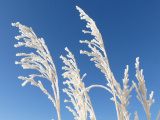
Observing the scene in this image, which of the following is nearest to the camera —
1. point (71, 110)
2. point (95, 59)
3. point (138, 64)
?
point (95, 59)

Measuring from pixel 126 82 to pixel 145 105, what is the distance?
0.55 meters

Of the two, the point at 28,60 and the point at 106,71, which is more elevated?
the point at 28,60

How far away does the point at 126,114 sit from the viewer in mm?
3416

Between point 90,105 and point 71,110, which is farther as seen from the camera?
point 71,110

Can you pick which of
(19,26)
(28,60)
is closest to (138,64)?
(28,60)

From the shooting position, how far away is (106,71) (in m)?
3.10

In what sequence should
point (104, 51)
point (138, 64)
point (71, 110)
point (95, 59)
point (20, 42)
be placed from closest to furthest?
point (104, 51) < point (95, 59) < point (20, 42) < point (138, 64) < point (71, 110)

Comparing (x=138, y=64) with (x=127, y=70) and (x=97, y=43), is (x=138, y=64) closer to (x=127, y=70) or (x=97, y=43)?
(x=127, y=70)

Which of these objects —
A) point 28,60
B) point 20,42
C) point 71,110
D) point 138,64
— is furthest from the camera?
point 71,110

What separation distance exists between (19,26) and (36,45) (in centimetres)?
57

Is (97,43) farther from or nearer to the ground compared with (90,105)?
farther from the ground

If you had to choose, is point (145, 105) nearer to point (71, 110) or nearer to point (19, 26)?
point (71, 110)

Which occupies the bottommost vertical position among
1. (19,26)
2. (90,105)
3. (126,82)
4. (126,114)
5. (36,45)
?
(126,114)

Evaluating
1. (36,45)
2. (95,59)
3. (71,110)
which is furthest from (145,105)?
(36,45)
